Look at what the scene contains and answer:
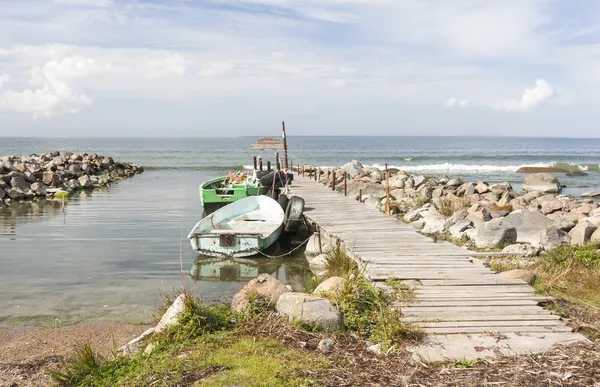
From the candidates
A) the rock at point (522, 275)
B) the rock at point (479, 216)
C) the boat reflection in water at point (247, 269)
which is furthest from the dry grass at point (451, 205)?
the rock at point (522, 275)

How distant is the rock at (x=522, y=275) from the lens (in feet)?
27.2

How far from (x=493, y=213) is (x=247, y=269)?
27.6ft

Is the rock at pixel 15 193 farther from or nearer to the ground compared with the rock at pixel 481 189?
nearer to the ground

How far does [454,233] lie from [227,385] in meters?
9.65

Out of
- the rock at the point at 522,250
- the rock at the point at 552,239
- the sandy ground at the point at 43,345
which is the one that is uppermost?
the rock at the point at 552,239

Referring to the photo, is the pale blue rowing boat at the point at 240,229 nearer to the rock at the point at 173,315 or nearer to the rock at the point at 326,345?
the rock at the point at 173,315

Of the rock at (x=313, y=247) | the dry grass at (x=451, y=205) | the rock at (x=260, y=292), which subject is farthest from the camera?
the dry grass at (x=451, y=205)

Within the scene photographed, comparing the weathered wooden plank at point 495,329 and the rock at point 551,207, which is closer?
the weathered wooden plank at point 495,329

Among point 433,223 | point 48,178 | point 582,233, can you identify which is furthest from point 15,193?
point 582,233

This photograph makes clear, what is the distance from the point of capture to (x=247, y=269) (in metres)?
13.3

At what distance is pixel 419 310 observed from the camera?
6.74 m

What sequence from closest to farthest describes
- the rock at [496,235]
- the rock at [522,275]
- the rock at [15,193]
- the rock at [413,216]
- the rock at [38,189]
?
the rock at [522,275] < the rock at [496,235] < the rock at [413,216] < the rock at [15,193] < the rock at [38,189]

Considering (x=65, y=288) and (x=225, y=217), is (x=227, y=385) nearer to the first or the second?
(x=65, y=288)

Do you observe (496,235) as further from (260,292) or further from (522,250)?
(260,292)
